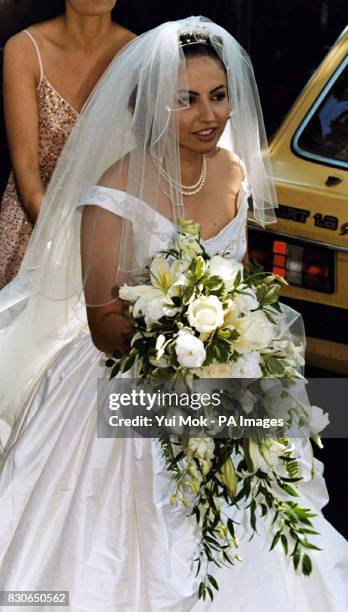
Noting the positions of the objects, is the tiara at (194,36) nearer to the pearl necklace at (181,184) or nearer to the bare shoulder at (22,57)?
the pearl necklace at (181,184)

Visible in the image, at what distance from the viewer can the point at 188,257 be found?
3.33m

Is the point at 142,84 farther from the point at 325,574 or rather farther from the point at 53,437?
the point at 325,574

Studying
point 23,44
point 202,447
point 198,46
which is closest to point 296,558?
point 202,447

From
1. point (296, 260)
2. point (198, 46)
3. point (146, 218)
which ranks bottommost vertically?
point (146, 218)

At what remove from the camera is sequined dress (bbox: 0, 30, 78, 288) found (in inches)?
177

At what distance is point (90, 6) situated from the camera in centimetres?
442

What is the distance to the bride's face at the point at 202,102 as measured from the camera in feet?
11.4

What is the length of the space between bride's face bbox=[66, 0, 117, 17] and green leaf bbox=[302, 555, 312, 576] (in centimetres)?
208

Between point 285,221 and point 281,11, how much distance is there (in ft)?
15.3

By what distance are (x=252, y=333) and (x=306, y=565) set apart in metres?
0.75

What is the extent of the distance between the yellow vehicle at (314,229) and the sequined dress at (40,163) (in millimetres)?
797

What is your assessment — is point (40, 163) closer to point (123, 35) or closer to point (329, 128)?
point (123, 35)

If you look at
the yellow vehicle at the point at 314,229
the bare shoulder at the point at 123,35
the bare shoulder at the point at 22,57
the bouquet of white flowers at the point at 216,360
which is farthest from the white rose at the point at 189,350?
the bare shoulder at the point at 123,35

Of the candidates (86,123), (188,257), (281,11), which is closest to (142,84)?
(86,123)
